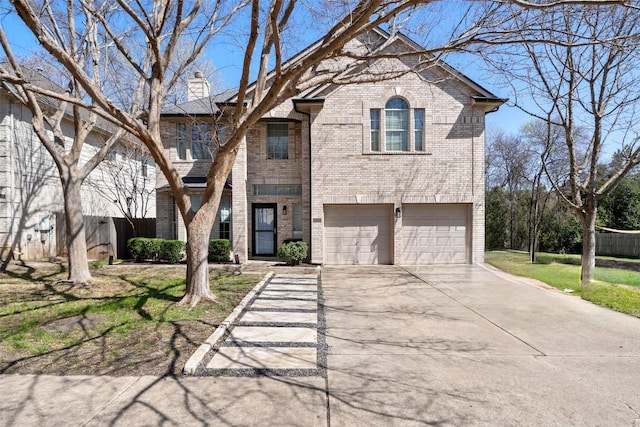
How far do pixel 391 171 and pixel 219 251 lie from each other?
6.68 meters

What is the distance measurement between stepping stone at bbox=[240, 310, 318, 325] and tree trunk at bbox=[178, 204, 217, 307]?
114 centimetres

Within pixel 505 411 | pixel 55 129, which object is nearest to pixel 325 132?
pixel 55 129

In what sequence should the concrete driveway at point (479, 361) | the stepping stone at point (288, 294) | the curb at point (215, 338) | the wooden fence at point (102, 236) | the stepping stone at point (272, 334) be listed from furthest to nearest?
1. the wooden fence at point (102, 236)
2. the stepping stone at point (288, 294)
3. the stepping stone at point (272, 334)
4. the curb at point (215, 338)
5. the concrete driveway at point (479, 361)

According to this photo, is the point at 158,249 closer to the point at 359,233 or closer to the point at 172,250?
the point at 172,250

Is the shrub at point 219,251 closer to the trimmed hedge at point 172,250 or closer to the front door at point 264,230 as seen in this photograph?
the trimmed hedge at point 172,250

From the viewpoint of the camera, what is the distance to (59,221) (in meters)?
14.3

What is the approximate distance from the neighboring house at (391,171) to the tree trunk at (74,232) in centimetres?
417

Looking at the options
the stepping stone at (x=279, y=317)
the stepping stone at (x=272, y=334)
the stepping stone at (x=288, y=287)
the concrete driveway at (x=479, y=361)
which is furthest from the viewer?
the stepping stone at (x=288, y=287)

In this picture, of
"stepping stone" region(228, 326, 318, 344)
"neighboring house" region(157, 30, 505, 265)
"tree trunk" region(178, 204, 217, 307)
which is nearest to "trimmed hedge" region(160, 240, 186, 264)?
"neighboring house" region(157, 30, 505, 265)

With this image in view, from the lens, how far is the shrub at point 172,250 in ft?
43.0

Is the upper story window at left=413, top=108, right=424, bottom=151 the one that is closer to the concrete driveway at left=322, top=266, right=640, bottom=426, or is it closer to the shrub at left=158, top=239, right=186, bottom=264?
the concrete driveway at left=322, top=266, right=640, bottom=426

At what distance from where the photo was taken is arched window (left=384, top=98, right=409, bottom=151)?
13.5 meters

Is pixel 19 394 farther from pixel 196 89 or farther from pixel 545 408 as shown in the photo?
pixel 196 89

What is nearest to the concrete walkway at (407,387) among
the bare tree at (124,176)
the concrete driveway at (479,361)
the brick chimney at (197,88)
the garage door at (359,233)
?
the concrete driveway at (479,361)
